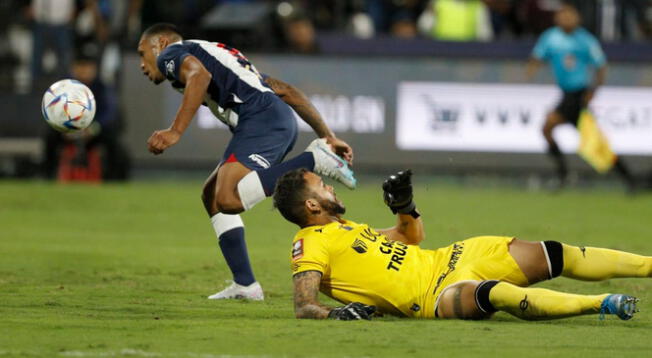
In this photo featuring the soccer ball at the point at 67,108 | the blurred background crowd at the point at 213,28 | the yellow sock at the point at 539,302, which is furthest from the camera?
the blurred background crowd at the point at 213,28

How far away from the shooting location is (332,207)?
714 centimetres

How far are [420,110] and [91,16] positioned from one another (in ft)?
19.6

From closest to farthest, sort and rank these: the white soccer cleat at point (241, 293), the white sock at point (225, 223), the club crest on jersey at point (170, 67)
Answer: the club crest on jersey at point (170, 67), the white soccer cleat at point (241, 293), the white sock at point (225, 223)

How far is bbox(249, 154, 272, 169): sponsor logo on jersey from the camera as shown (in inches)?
325

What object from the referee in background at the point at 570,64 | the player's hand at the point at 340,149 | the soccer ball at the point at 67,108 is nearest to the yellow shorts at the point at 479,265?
the player's hand at the point at 340,149

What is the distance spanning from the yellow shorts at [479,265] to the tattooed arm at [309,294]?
26.9 inches

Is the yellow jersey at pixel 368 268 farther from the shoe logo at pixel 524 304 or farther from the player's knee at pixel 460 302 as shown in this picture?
the shoe logo at pixel 524 304

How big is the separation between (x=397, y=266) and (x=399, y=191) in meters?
0.52

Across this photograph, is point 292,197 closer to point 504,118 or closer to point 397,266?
point 397,266

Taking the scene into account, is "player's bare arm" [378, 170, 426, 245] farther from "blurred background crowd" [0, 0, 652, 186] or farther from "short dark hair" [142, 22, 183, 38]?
"blurred background crowd" [0, 0, 652, 186]

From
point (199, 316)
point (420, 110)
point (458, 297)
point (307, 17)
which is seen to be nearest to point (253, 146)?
point (199, 316)

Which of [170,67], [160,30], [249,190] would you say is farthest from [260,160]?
[160,30]

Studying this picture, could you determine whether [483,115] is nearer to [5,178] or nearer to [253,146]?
[5,178]

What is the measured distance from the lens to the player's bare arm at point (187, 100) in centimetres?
750
